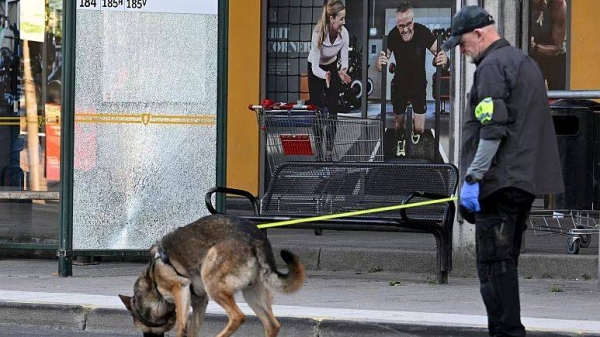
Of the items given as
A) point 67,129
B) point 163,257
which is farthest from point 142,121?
point 163,257

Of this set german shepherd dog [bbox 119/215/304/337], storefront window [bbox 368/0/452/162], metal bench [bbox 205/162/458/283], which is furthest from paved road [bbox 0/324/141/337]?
storefront window [bbox 368/0/452/162]

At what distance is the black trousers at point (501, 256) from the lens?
22.3 ft

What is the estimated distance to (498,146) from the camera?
22.2 feet

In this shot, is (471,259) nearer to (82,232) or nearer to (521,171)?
(82,232)

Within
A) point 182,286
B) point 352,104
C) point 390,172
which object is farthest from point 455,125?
point 352,104

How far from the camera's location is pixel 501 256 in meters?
6.80

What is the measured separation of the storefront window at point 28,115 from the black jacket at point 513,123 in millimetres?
6967

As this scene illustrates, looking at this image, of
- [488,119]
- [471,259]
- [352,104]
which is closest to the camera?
[488,119]

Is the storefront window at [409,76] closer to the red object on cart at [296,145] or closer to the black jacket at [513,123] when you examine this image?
the red object on cart at [296,145]

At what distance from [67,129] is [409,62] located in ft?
20.2

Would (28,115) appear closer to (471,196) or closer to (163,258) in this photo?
(163,258)

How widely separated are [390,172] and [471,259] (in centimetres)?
110

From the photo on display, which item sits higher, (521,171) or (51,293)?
(521,171)

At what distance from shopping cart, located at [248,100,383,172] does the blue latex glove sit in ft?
18.7
